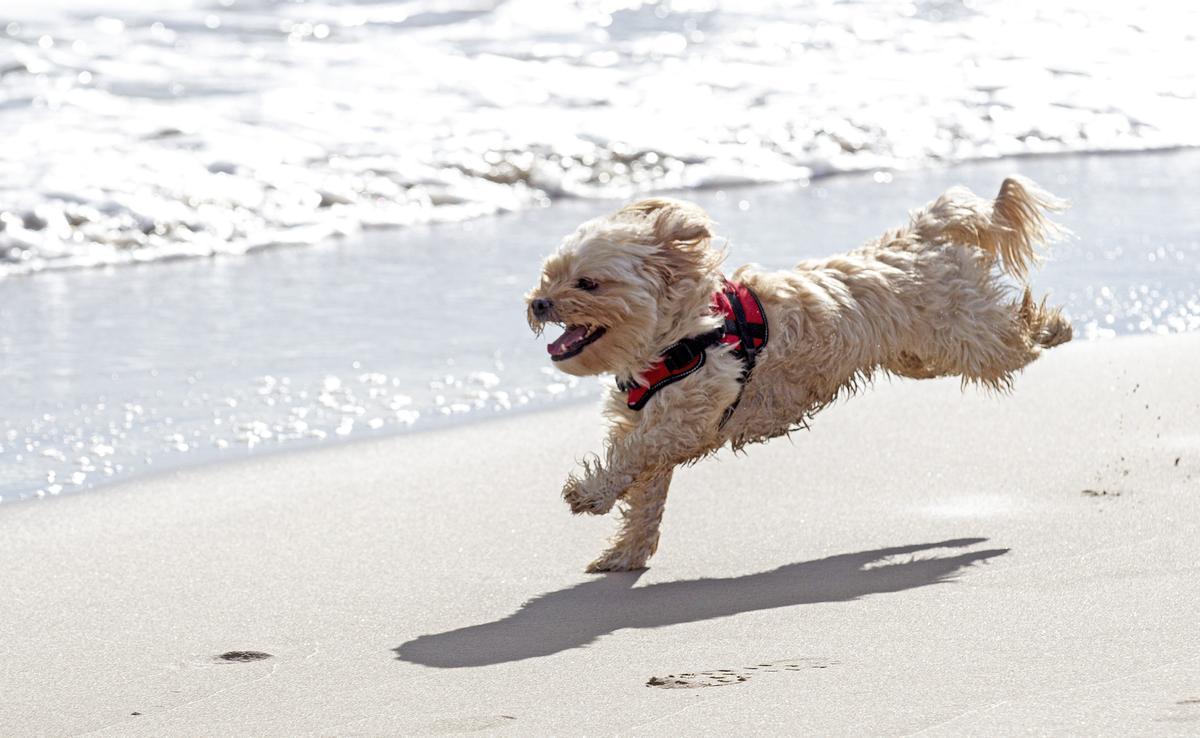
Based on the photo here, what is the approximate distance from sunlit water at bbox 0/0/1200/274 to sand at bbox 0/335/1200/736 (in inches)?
186

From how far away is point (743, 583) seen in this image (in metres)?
4.46

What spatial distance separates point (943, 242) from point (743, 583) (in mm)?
1546

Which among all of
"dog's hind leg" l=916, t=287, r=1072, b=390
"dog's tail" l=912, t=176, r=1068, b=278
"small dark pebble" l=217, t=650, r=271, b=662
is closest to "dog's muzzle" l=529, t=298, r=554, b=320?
"small dark pebble" l=217, t=650, r=271, b=662

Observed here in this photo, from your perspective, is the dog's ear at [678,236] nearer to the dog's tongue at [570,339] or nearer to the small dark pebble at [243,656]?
the dog's tongue at [570,339]

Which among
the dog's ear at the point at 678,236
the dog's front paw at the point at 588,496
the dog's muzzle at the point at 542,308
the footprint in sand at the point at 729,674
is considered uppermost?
the dog's ear at the point at 678,236

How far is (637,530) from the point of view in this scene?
4.72 meters

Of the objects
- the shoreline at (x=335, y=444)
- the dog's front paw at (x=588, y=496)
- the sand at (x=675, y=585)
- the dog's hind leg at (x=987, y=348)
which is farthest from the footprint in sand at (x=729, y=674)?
the shoreline at (x=335, y=444)

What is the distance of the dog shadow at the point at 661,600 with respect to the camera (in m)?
3.92

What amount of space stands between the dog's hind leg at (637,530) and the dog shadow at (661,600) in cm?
5

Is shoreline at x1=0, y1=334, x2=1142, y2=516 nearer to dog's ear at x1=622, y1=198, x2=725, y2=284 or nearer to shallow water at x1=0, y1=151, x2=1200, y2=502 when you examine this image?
shallow water at x1=0, y1=151, x2=1200, y2=502

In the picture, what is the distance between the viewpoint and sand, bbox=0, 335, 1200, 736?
331 centimetres

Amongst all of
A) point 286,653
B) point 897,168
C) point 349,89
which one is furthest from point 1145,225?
point 349,89

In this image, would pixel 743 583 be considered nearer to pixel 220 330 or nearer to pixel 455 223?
pixel 220 330

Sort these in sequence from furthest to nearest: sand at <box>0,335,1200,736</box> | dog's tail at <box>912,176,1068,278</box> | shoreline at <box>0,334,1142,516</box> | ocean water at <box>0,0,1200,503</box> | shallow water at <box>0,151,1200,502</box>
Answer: ocean water at <box>0,0,1200,503</box> < shallow water at <box>0,151,1200,502</box> < shoreline at <box>0,334,1142,516</box> < dog's tail at <box>912,176,1068,278</box> < sand at <box>0,335,1200,736</box>
